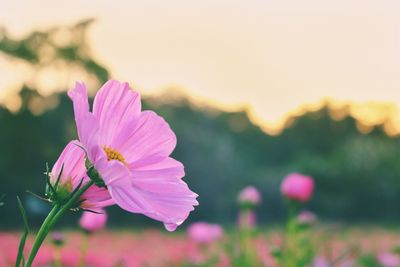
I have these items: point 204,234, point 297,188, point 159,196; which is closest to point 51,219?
point 159,196

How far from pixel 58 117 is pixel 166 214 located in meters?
13.0

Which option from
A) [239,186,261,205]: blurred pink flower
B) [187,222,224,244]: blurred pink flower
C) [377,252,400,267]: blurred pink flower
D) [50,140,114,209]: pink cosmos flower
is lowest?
[377,252,400,267]: blurred pink flower

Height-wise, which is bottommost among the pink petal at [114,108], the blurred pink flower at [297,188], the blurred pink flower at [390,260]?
the blurred pink flower at [390,260]

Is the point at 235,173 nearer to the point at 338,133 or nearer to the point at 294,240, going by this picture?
the point at 338,133

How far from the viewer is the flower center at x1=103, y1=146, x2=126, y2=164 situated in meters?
0.46

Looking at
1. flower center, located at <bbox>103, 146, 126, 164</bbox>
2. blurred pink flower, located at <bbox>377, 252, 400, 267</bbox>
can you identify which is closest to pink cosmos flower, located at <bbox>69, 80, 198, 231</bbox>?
flower center, located at <bbox>103, 146, 126, 164</bbox>

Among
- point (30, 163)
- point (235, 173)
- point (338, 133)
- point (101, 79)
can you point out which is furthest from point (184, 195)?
point (338, 133)

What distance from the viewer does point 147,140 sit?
476 mm

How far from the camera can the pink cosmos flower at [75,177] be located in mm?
444

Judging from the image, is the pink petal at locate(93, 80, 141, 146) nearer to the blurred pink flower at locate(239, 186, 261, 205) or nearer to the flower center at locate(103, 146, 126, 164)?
the flower center at locate(103, 146, 126, 164)

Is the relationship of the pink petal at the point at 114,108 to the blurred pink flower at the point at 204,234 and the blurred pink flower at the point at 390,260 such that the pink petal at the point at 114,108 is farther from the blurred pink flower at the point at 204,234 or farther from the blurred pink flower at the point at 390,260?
the blurred pink flower at the point at 390,260

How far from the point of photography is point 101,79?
14.2 meters

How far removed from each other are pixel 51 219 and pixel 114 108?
11cm

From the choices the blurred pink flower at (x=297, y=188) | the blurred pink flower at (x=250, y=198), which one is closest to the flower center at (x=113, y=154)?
the blurred pink flower at (x=297, y=188)
